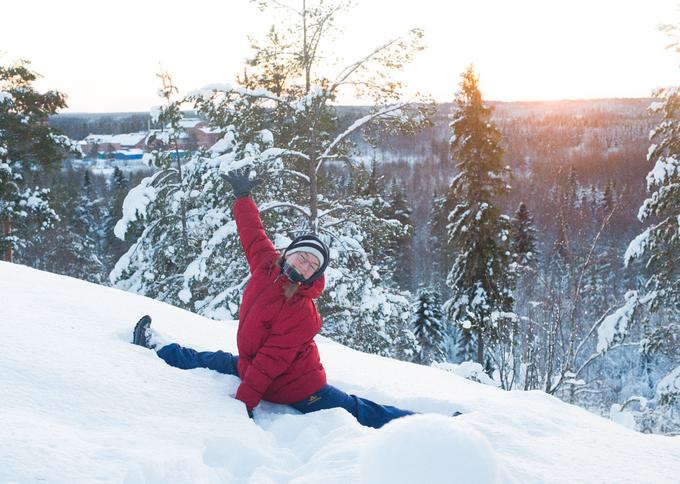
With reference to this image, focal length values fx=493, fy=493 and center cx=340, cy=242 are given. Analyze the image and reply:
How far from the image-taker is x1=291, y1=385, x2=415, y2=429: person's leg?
9.84 feet

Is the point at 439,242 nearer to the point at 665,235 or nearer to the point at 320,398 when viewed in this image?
the point at 665,235

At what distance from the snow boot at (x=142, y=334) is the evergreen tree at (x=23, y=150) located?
14.3 m

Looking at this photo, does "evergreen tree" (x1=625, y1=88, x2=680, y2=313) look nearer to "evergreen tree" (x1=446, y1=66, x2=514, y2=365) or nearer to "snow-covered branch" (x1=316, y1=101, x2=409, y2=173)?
"snow-covered branch" (x1=316, y1=101, x2=409, y2=173)

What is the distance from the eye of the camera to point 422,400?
3.20 metres

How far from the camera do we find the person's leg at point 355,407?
3.00 metres

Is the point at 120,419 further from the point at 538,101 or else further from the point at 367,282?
the point at 538,101

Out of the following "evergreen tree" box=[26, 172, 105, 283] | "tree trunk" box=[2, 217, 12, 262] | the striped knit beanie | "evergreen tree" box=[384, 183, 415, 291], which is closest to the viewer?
the striped knit beanie

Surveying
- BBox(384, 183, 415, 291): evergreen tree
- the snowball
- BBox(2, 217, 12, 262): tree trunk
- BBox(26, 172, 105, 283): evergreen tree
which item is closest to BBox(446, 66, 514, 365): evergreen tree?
BBox(384, 183, 415, 291): evergreen tree

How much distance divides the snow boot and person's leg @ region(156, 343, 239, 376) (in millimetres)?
100

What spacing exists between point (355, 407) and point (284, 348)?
568 mm

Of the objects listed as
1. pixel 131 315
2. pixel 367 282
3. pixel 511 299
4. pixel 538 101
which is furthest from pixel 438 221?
pixel 538 101

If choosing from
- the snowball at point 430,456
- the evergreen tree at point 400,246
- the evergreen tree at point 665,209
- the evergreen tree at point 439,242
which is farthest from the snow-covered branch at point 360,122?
the evergreen tree at point 439,242

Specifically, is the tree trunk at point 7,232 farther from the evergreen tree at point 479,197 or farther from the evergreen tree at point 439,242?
the evergreen tree at point 439,242

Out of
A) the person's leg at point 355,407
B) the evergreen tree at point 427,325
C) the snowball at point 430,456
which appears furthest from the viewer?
the evergreen tree at point 427,325
